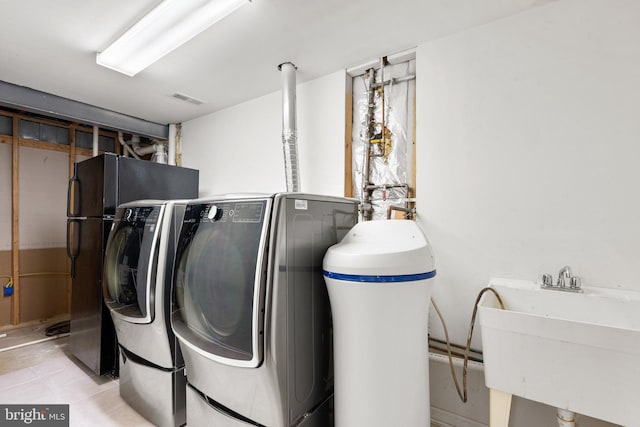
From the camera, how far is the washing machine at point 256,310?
1.24 meters

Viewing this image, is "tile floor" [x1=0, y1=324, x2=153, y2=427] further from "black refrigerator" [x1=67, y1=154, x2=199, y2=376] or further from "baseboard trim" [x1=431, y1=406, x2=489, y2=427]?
"baseboard trim" [x1=431, y1=406, x2=489, y2=427]

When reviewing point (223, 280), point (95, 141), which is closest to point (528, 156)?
point (223, 280)

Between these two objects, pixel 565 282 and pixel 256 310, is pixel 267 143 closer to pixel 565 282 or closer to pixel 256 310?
pixel 256 310

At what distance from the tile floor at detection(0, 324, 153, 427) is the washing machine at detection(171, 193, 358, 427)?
89 cm

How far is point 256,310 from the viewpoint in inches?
47.8

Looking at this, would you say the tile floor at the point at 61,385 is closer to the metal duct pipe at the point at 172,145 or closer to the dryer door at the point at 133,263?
the dryer door at the point at 133,263

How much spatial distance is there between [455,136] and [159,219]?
197 centimetres

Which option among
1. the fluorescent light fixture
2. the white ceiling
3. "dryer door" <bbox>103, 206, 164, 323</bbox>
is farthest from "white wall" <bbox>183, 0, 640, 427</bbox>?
"dryer door" <bbox>103, 206, 164, 323</bbox>

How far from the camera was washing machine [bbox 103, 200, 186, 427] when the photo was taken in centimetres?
176

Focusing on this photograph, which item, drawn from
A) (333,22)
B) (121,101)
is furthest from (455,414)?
(121,101)

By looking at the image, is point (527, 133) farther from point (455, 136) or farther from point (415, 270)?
point (415, 270)

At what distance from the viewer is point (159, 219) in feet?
6.03

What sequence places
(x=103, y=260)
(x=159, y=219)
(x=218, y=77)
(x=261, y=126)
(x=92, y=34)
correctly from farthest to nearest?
(x=261, y=126) → (x=218, y=77) → (x=103, y=260) → (x=92, y=34) → (x=159, y=219)

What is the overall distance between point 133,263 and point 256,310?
1190 millimetres
